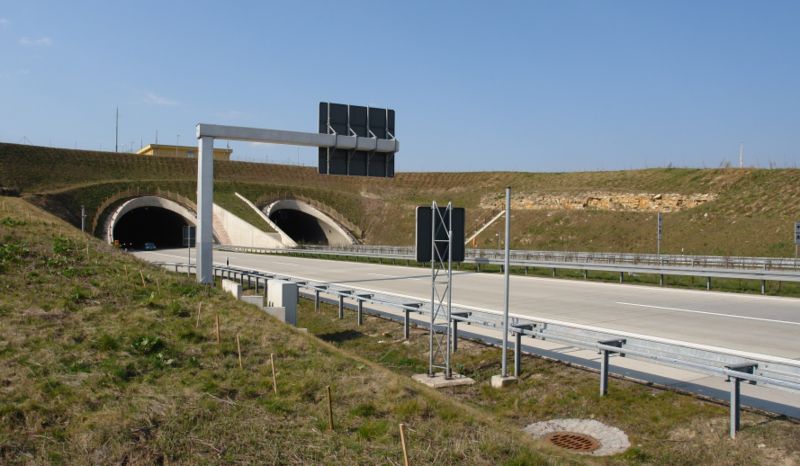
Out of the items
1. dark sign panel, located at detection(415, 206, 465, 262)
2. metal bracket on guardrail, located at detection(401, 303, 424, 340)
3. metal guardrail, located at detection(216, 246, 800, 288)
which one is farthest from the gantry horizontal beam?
metal guardrail, located at detection(216, 246, 800, 288)

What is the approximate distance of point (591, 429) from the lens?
7918mm

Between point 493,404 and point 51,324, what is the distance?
7.23 meters

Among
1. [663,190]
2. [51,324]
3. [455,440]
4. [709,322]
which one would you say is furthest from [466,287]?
[663,190]

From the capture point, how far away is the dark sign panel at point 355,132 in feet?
71.6

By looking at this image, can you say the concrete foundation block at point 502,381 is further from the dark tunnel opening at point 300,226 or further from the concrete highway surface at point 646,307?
the dark tunnel opening at point 300,226

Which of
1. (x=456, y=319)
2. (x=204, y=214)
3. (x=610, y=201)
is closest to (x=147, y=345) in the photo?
(x=456, y=319)

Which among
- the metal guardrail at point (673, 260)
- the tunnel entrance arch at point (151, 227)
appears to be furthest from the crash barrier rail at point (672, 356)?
the tunnel entrance arch at point (151, 227)

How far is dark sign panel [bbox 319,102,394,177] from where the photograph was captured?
21828 millimetres

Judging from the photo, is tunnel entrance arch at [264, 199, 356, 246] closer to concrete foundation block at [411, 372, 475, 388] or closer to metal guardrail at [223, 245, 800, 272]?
metal guardrail at [223, 245, 800, 272]

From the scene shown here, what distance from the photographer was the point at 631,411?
27.4 feet

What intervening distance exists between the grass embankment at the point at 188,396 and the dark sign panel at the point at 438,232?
7.54 feet

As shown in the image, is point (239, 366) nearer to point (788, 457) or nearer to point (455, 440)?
point (455, 440)

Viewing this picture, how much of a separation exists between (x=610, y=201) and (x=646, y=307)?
134ft

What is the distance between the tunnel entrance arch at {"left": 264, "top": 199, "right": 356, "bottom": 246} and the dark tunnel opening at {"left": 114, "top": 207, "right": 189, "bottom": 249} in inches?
458
